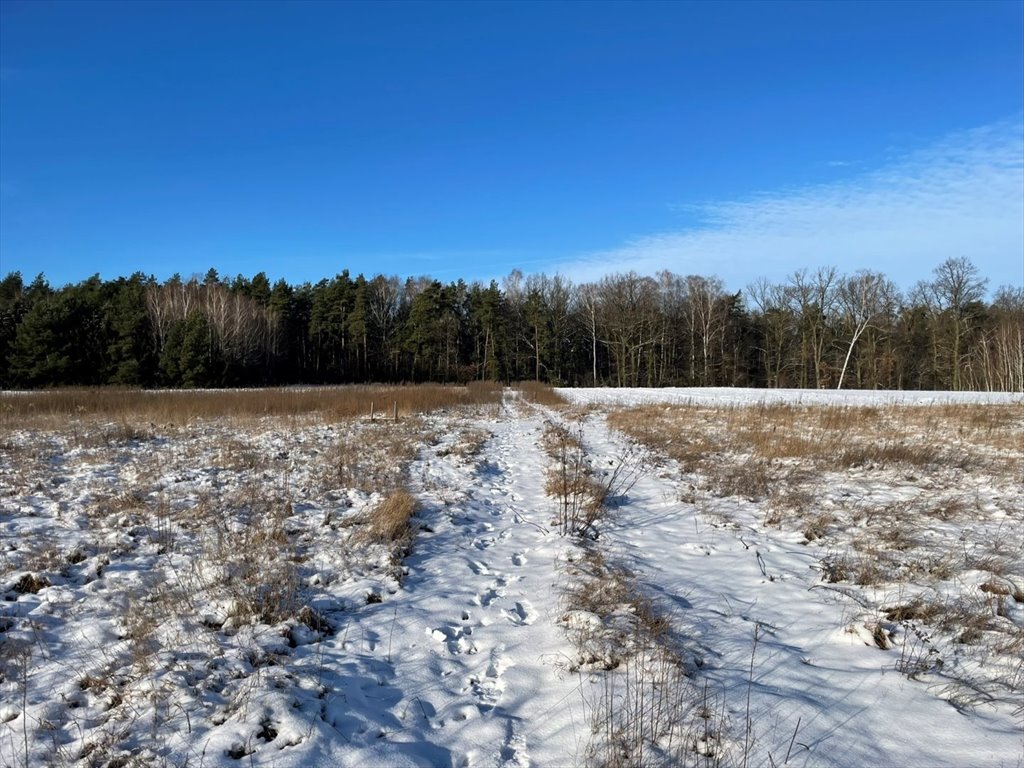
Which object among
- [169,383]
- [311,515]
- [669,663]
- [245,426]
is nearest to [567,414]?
[245,426]

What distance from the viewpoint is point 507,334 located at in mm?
61000

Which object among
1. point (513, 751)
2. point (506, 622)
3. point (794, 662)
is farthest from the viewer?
point (506, 622)

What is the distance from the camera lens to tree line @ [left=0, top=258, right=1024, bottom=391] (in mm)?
43188

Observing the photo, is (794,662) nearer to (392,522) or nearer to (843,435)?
(392,522)

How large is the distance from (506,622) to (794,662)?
84.3 inches

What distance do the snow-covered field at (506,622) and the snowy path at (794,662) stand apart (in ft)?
0.06

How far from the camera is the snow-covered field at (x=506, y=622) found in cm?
294

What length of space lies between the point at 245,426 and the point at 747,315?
60.1m

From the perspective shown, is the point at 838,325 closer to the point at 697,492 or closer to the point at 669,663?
the point at 697,492

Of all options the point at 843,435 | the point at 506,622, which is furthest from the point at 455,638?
the point at 843,435

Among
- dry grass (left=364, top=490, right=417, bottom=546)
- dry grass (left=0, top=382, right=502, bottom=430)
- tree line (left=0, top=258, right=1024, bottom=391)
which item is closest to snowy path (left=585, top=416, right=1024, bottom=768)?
dry grass (left=364, top=490, right=417, bottom=546)

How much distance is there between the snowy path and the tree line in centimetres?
4496

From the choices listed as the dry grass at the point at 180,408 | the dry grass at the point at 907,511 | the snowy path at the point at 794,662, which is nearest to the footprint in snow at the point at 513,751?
the snowy path at the point at 794,662

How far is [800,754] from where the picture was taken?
2.77m
